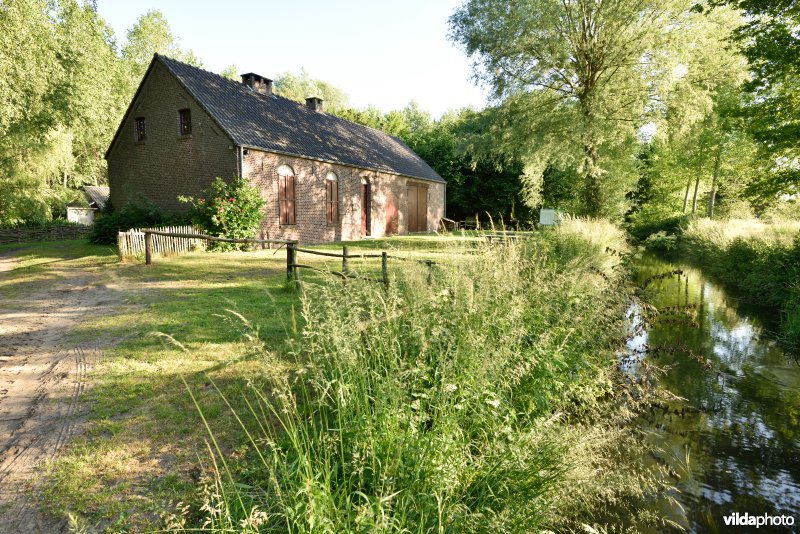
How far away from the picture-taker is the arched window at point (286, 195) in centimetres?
1794

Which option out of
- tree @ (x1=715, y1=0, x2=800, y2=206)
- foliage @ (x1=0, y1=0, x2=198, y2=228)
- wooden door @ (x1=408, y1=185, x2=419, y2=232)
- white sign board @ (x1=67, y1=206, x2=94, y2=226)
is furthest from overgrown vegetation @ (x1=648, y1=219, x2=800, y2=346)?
white sign board @ (x1=67, y1=206, x2=94, y2=226)

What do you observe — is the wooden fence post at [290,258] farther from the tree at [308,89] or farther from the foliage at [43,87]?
the tree at [308,89]

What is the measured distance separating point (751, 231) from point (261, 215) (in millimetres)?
17101

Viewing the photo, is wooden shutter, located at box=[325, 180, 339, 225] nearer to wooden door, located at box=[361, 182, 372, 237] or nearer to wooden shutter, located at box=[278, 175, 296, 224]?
wooden shutter, located at box=[278, 175, 296, 224]

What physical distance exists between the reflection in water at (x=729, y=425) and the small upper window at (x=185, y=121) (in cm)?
1783

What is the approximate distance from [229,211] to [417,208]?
15811 mm

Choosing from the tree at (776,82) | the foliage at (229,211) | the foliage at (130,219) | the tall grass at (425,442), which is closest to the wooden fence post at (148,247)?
the foliage at (229,211)

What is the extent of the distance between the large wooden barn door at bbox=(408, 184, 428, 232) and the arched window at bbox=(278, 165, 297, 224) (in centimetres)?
1092

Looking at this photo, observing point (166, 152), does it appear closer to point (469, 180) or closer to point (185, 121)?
point (185, 121)

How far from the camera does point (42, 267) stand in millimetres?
12859

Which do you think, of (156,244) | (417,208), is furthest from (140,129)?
(417,208)

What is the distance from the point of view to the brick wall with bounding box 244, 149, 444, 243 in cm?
1727

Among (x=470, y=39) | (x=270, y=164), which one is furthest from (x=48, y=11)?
(x=470, y=39)

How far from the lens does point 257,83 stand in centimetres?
2183
